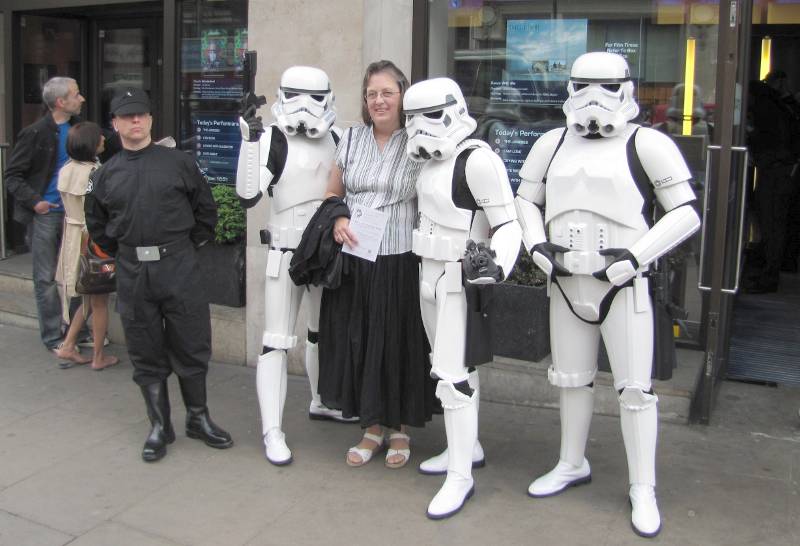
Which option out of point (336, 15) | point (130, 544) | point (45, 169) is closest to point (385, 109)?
point (336, 15)

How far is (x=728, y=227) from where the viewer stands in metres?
5.53

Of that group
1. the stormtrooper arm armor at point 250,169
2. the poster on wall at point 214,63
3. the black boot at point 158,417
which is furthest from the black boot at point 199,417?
the poster on wall at point 214,63

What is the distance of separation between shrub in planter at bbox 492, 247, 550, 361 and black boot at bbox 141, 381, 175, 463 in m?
2.02

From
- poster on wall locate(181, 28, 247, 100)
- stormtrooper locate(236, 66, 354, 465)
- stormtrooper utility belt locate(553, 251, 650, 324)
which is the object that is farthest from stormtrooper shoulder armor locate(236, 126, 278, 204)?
poster on wall locate(181, 28, 247, 100)

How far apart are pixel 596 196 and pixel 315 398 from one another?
2198mm

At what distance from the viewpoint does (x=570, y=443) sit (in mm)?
4477

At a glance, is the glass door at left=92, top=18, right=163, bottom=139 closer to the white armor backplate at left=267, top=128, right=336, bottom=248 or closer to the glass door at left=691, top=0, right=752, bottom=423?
the white armor backplate at left=267, top=128, right=336, bottom=248

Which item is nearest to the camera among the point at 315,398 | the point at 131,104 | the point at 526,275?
the point at 131,104

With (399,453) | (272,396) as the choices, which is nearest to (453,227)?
(399,453)

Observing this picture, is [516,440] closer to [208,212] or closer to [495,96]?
[208,212]

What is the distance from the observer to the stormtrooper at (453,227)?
416cm

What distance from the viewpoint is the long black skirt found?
4.64 m

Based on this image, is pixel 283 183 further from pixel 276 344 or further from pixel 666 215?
pixel 666 215

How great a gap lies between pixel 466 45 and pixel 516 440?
282cm
